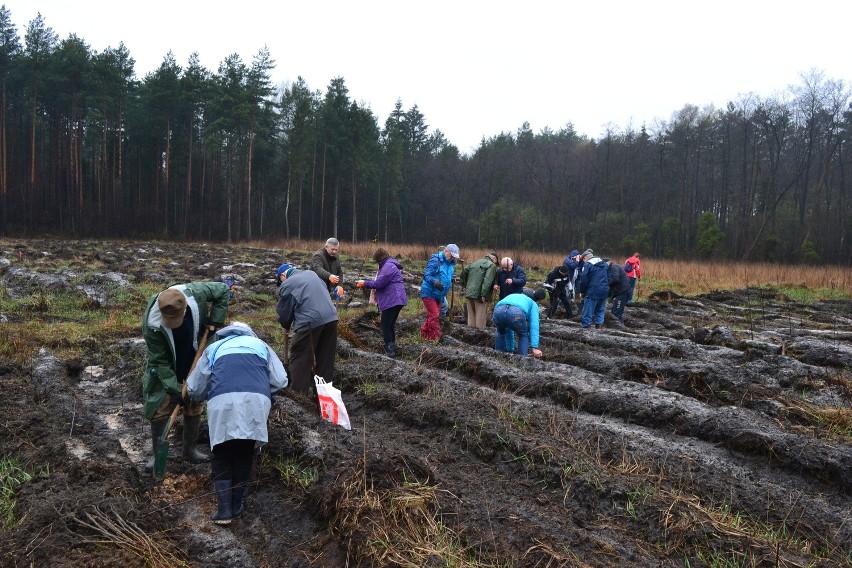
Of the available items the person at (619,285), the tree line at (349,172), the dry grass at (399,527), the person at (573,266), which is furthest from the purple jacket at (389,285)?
the tree line at (349,172)

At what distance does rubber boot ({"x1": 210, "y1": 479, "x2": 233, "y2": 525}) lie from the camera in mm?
4516

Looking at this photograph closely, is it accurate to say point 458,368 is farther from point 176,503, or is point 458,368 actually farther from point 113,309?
point 113,309

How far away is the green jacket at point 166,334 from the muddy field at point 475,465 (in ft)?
2.17

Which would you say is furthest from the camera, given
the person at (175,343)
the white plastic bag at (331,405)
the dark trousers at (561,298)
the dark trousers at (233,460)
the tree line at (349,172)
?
the tree line at (349,172)

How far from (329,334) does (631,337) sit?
246 inches

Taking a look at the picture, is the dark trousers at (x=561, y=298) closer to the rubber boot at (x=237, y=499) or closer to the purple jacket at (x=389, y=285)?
the purple jacket at (x=389, y=285)

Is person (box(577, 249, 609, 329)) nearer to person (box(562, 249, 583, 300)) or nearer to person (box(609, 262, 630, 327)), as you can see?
person (box(609, 262, 630, 327))

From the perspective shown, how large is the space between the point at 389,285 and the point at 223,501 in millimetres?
4991

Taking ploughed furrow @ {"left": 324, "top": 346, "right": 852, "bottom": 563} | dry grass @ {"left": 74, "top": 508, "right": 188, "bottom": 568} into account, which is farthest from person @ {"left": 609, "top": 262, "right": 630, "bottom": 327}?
dry grass @ {"left": 74, "top": 508, "right": 188, "bottom": 568}

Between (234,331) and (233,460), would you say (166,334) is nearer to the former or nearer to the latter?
(234,331)

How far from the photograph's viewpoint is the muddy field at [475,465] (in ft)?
13.4

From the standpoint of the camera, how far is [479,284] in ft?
39.2

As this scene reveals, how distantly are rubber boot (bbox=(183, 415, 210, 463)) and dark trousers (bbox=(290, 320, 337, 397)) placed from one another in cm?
169

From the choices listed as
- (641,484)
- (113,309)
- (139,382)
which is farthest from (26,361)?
(641,484)
